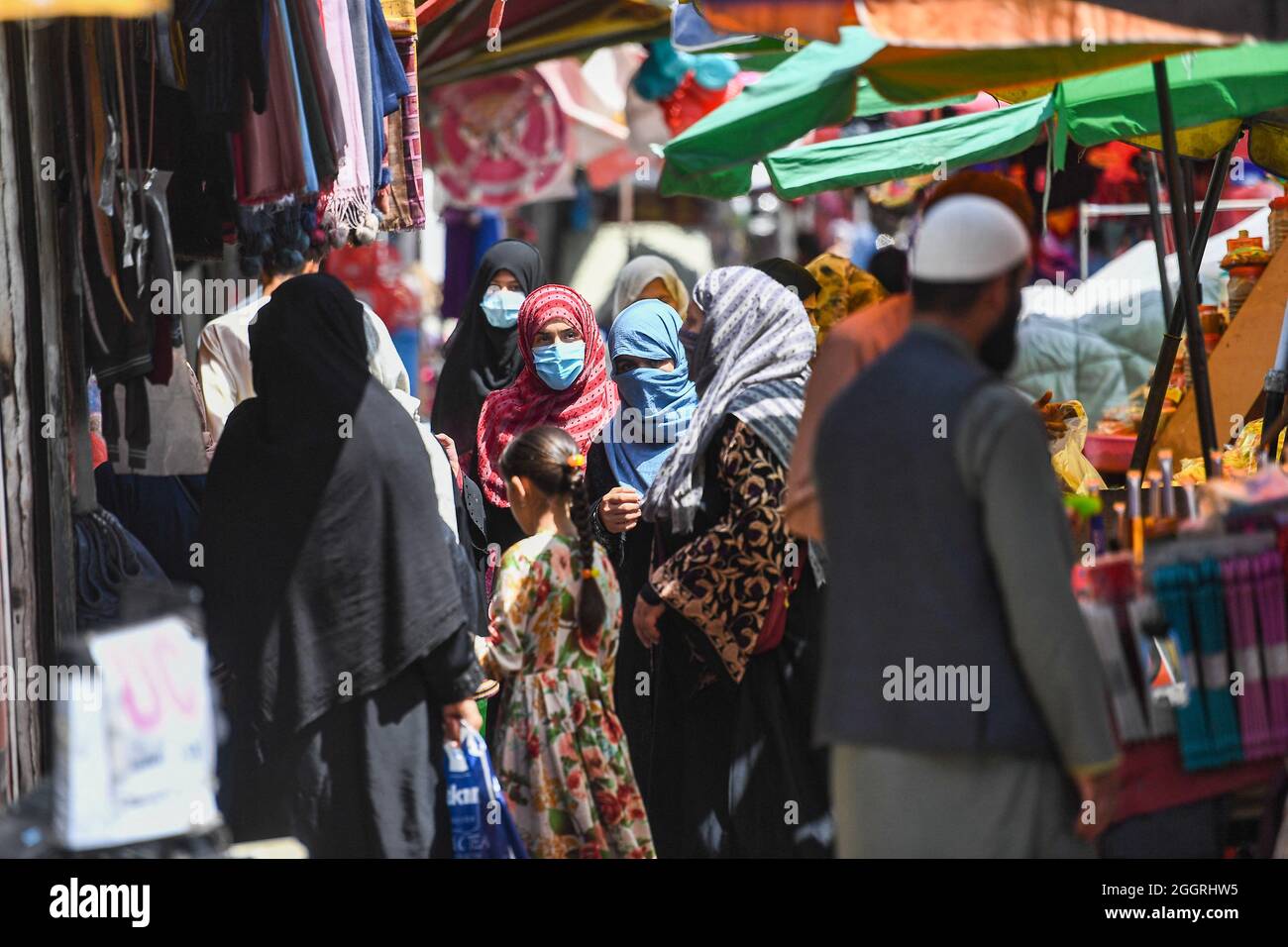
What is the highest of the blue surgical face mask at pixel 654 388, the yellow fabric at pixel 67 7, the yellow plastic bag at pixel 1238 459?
the yellow fabric at pixel 67 7

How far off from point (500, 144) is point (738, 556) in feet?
22.6

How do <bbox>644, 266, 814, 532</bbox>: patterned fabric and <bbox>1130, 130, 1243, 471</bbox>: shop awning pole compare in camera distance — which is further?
<bbox>1130, 130, 1243, 471</bbox>: shop awning pole

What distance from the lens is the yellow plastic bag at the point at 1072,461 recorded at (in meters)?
5.38

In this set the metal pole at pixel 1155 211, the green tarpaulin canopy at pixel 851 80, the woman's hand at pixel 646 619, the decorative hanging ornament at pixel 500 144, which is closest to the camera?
the green tarpaulin canopy at pixel 851 80

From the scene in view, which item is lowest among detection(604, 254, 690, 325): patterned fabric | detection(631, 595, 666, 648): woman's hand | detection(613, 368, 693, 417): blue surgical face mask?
detection(631, 595, 666, 648): woman's hand

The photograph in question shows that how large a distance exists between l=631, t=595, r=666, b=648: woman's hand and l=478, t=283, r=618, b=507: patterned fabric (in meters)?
0.94

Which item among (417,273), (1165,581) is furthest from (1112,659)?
(417,273)

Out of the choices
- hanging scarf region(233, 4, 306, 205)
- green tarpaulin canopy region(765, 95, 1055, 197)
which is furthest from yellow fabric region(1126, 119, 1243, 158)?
hanging scarf region(233, 4, 306, 205)

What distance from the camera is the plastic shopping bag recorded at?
148 inches

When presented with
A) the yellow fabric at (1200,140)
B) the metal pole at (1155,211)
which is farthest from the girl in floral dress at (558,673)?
the metal pole at (1155,211)

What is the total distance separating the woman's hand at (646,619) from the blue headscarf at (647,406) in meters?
0.68

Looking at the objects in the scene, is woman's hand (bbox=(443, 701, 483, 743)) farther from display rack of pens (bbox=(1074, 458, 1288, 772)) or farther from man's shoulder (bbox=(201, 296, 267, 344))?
man's shoulder (bbox=(201, 296, 267, 344))

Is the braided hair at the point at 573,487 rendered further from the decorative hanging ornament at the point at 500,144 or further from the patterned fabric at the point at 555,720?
the decorative hanging ornament at the point at 500,144
